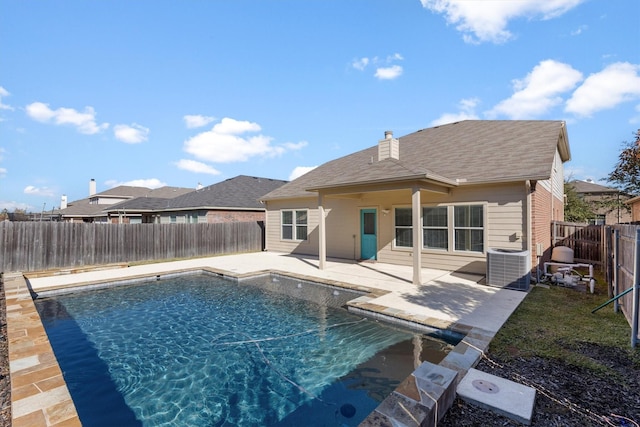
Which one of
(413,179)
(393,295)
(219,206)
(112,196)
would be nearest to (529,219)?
(413,179)

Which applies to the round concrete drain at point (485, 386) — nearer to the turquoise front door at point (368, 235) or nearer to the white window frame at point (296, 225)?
the turquoise front door at point (368, 235)

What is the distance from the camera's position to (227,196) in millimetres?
20172

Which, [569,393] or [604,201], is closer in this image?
[569,393]

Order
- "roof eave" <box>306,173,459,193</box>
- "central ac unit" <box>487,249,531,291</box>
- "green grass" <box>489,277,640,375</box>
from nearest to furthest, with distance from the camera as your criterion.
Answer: "green grass" <box>489,277,640,375</box>
"central ac unit" <box>487,249,531,291</box>
"roof eave" <box>306,173,459,193</box>

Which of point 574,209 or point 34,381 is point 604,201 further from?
point 34,381

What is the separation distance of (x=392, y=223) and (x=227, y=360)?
778cm

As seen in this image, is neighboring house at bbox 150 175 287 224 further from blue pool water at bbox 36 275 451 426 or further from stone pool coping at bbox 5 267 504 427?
stone pool coping at bbox 5 267 504 427

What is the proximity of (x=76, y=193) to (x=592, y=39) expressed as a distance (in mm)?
49951

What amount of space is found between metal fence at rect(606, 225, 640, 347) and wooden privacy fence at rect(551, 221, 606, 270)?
3.57 meters

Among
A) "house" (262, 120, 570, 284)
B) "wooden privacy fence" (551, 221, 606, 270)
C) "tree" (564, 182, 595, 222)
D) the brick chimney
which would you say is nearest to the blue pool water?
"house" (262, 120, 570, 284)

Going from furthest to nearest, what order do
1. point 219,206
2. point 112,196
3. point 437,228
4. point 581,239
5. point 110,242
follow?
point 112,196 → point 219,206 → point 110,242 → point 581,239 → point 437,228

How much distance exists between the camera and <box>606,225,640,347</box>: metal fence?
13.8ft

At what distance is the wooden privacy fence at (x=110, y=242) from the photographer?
35.5ft

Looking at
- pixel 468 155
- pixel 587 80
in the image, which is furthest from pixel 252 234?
pixel 587 80
